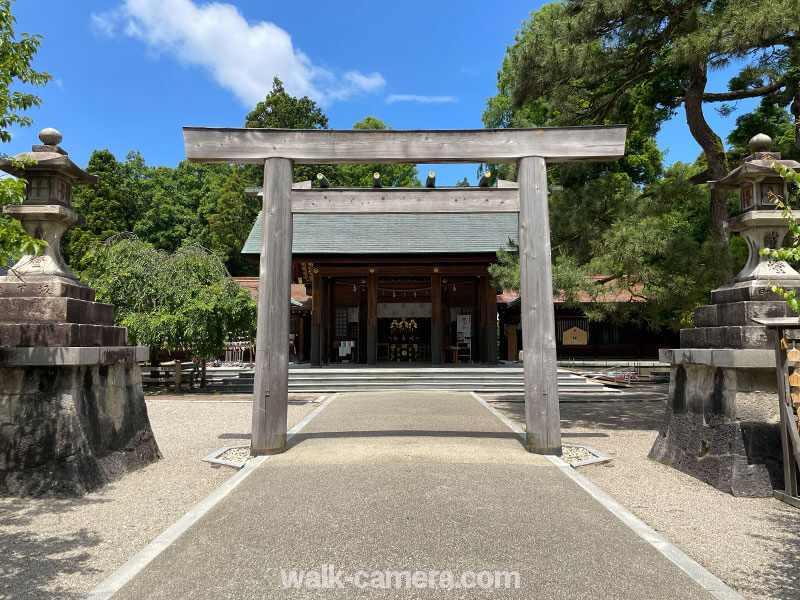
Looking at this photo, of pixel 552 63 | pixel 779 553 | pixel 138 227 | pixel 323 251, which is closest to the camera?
pixel 779 553

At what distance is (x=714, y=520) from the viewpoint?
4.43 meters

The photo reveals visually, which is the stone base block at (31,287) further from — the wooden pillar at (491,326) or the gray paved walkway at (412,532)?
the wooden pillar at (491,326)

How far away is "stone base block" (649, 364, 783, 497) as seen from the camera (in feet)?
16.6

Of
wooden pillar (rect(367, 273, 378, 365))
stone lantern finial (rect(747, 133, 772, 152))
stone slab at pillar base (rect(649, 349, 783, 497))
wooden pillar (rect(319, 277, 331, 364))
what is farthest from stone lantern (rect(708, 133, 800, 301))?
wooden pillar (rect(319, 277, 331, 364))

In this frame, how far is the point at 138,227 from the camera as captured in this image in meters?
36.3

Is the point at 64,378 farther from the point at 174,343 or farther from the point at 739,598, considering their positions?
the point at 174,343

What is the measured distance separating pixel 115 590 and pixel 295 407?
28.5 feet

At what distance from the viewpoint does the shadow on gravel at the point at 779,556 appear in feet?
10.6

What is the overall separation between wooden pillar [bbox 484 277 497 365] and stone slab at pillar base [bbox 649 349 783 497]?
13098 millimetres

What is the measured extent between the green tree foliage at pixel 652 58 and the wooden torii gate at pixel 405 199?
2657 millimetres

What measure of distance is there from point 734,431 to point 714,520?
1.12 metres

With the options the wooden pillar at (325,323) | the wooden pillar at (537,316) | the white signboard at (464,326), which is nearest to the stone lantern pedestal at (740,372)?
the wooden pillar at (537,316)

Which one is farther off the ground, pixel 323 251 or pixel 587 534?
pixel 323 251

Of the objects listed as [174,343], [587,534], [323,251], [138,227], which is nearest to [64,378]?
[587,534]
